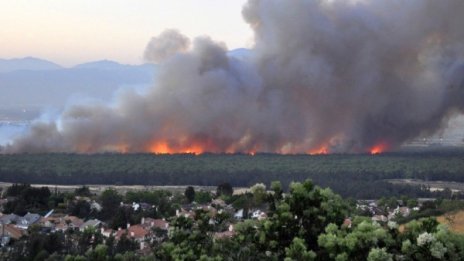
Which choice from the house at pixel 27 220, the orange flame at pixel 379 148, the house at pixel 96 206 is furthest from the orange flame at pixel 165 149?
the house at pixel 27 220

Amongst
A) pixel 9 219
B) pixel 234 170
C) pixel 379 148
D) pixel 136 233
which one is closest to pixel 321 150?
pixel 379 148

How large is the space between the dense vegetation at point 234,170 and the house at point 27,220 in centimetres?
1720

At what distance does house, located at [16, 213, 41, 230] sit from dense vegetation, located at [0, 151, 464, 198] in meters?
17.2

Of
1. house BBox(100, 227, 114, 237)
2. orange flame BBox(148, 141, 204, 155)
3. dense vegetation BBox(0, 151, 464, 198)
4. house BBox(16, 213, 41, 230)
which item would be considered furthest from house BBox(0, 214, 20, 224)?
orange flame BBox(148, 141, 204, 155)

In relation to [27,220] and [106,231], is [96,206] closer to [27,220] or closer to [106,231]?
[27,220]

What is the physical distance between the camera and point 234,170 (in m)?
48.4

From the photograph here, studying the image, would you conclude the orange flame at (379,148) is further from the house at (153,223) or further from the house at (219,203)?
the house at (153,223)

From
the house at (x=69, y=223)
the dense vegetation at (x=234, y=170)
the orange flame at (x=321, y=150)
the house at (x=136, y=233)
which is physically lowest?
the house at (x=136, y=233)

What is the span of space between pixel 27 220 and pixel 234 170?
893 inches

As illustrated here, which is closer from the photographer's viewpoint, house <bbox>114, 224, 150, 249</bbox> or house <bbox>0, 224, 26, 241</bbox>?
house <bbox>114, 224, 150, 249</bbox>

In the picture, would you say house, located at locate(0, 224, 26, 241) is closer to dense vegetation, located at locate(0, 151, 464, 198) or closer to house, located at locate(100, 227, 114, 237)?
house, located at locate(100, 227, 114, 237)

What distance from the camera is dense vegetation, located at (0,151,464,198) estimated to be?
43812 millimetres

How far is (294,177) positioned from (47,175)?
16653 millimetres

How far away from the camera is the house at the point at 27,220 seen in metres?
26.3
